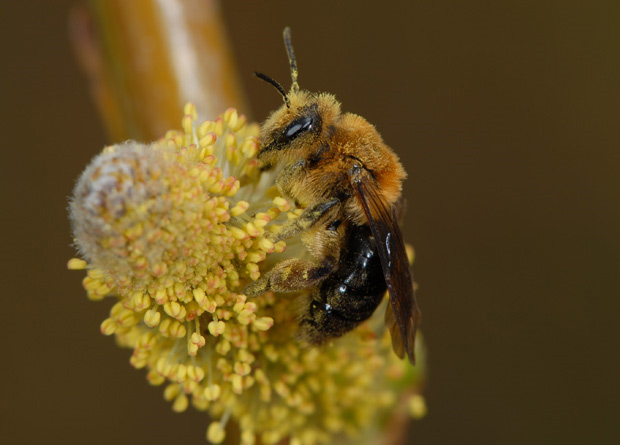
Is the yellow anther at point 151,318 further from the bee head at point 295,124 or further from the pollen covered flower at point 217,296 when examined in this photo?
the bee head at point 295,124

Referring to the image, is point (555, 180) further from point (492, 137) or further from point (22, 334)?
point (22, 334)

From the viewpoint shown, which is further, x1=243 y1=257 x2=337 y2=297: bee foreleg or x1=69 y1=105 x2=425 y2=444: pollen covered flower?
x1=243 y1=257 x2=337 y2=297: bee foreleg

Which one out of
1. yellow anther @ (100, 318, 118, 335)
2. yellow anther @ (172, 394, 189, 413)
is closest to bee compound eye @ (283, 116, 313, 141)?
yellow anther @ (100, 318, 118, 335)

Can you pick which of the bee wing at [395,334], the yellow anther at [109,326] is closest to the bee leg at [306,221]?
the bee wing at [395,334]

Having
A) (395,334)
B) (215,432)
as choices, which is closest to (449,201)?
(395,334)

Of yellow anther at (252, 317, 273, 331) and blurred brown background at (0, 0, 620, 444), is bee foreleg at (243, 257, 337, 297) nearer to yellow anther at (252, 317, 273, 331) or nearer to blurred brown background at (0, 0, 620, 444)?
yellow anther at (252, 317, 273, 331)
